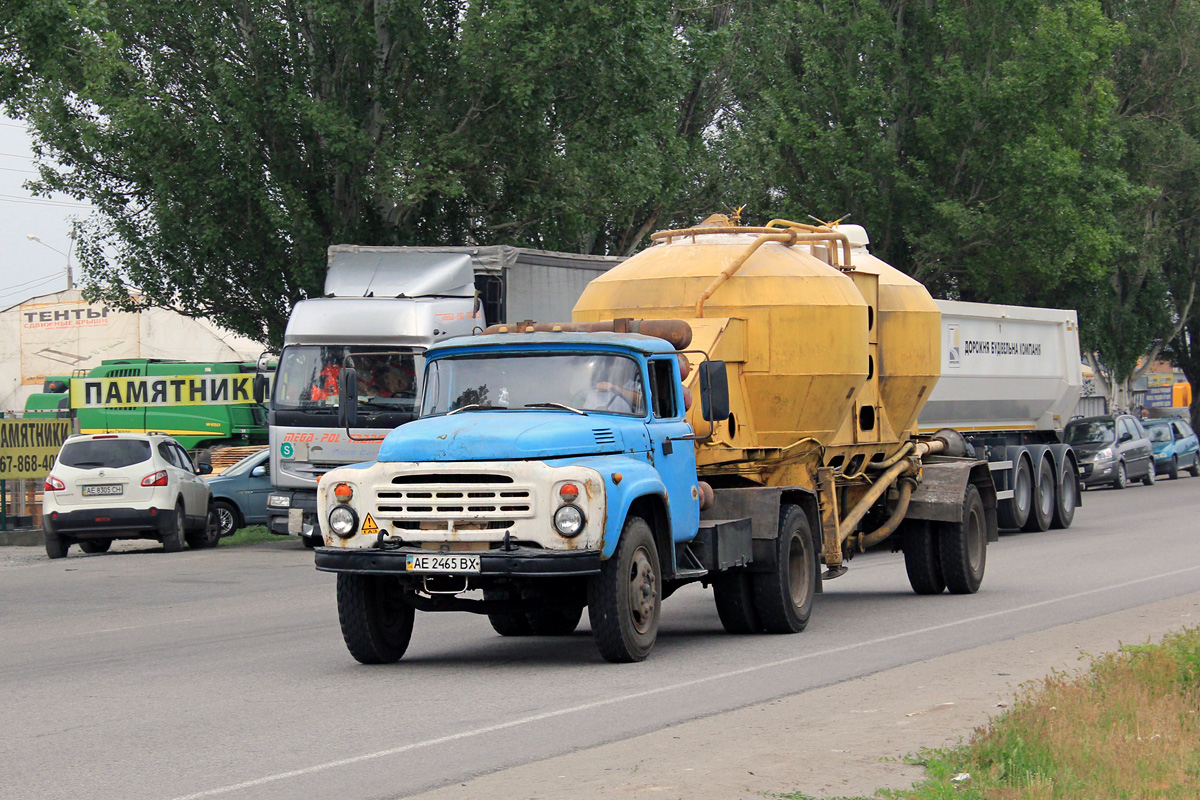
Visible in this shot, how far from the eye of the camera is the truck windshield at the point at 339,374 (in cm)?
2156

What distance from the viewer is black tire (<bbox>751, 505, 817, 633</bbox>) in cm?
1207

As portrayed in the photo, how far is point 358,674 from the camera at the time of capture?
10.5 meters

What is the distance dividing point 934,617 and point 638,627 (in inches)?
160

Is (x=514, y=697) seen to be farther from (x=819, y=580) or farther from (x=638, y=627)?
(x=819, y=580)

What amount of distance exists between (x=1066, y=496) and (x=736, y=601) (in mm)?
15513

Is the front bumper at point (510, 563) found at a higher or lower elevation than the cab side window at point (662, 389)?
lower

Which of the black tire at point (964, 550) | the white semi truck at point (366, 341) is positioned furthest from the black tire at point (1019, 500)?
the black tire at point (964, 550)

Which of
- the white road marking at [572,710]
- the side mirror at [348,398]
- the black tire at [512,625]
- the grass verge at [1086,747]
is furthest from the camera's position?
the side mirror at [348,398]

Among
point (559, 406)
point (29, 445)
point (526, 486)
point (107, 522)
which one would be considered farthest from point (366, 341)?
point (526, 486)

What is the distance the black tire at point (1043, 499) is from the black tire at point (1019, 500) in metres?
0.10

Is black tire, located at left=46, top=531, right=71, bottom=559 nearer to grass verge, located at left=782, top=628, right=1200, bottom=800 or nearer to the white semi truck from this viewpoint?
the white semi truck

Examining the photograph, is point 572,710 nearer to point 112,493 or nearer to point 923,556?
point 923,556

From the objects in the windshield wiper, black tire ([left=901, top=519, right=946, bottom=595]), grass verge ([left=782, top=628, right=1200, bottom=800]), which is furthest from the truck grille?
black tire ([left=901, top=519, right=946, bottom=595])

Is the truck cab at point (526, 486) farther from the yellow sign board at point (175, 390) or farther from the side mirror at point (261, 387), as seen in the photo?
the yellow sign board at point (175, 390)
